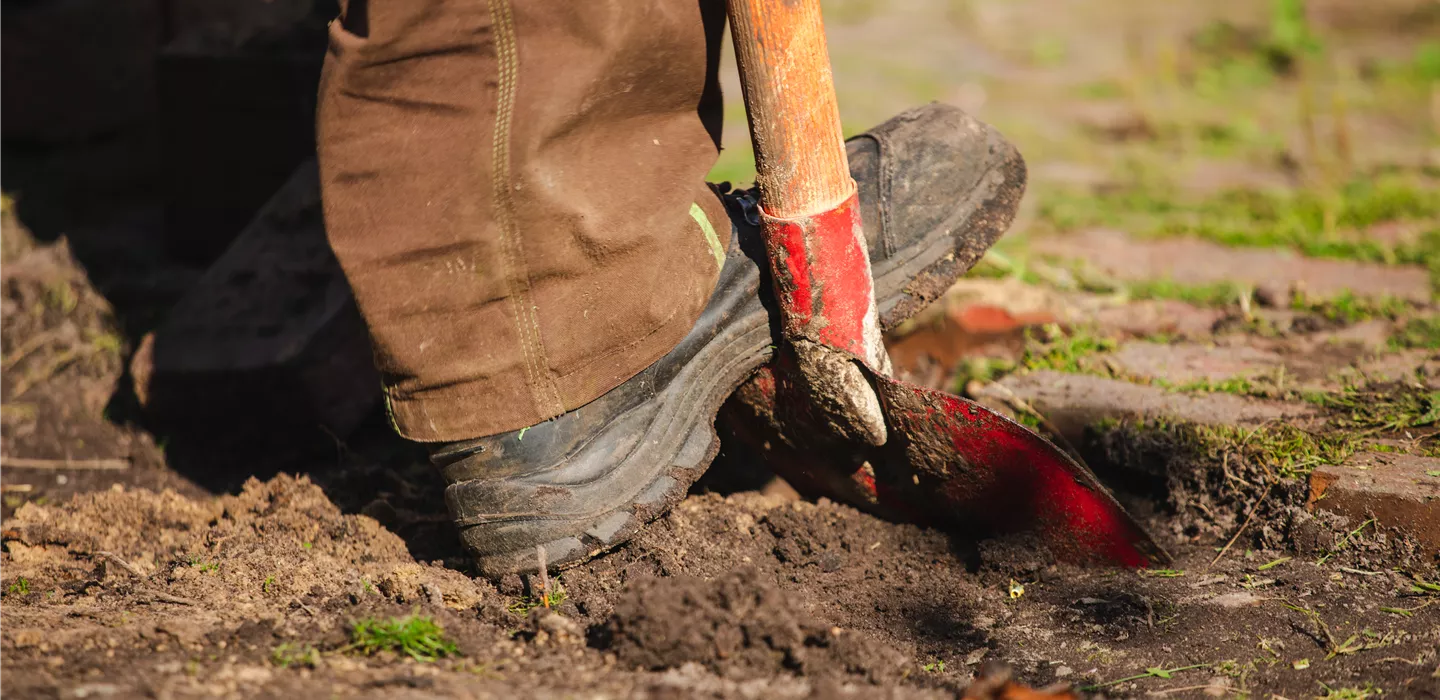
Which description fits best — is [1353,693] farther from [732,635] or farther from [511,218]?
[511,218]

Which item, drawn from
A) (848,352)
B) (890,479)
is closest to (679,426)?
(848,352)

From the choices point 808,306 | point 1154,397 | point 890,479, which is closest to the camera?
point 808,306

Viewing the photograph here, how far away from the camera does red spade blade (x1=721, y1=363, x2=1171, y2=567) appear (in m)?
1.87

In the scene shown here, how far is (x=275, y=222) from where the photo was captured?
2.80 meters

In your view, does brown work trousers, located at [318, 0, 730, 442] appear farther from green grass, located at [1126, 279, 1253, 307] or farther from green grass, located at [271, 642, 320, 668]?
green grass, located at [1126, 279, 1253, 307]

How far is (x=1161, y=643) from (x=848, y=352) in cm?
68

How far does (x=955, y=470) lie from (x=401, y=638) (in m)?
0.99

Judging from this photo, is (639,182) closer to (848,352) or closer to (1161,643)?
(848,352)

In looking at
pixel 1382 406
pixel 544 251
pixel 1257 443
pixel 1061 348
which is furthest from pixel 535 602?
pixel 1382 406

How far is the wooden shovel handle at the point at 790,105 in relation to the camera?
1.70m

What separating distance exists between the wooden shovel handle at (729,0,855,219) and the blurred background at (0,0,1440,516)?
956mm

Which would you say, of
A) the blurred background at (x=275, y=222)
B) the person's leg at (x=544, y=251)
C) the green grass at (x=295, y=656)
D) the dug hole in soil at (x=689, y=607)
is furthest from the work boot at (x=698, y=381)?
the blurred background at (x=275, y=222)

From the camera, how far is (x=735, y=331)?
6.30ft

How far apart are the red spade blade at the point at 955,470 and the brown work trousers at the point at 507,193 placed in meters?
0.36
